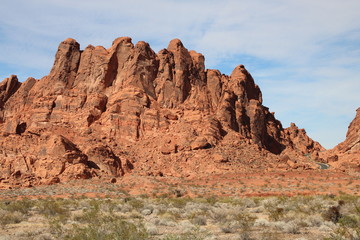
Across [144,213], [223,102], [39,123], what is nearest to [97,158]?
[39,123]

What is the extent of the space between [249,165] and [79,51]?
1423 inches

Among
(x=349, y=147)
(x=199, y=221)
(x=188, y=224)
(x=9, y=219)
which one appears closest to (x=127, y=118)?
(x=9, y=219)

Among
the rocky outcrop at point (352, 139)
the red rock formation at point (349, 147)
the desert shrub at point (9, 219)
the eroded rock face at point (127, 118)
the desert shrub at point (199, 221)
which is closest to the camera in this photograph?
the desert shrub at point (199, 221)

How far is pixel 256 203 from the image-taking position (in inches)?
1133

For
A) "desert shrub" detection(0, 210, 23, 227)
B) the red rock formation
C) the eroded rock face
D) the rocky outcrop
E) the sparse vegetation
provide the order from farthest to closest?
1. the rocky outcrop
2. the red rock formation
3. the eroded rock face
4. "desert shrub" detection(0, 210, 23, 227)
5. the sparse vegetation

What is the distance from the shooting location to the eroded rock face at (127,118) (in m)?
51.8

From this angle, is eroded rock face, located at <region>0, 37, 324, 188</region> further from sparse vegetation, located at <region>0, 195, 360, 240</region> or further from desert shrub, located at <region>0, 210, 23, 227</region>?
sparse vegetation, located at <region>0, 195, 360, 240</region>

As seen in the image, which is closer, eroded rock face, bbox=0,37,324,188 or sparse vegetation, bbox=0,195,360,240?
sparse vegetation, bbox=0,195,360,240

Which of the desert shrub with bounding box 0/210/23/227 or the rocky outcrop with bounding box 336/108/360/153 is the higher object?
the rocky outcrop with bounding box 336/108/360/153

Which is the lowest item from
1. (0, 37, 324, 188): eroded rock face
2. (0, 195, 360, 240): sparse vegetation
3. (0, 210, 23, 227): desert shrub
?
(0, 210, 23, 227): desert shrub

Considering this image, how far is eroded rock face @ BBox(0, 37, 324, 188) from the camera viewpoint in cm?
5175

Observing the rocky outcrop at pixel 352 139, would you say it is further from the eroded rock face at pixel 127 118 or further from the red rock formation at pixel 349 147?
the eroded rock face at pixel 127 118

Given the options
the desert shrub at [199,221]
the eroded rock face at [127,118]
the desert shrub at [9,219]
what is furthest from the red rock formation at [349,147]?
the desert shrub at [9,219]

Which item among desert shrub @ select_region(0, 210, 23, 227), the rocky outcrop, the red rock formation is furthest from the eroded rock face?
desert shrub @ select_region(0, 210, 23, 227)
